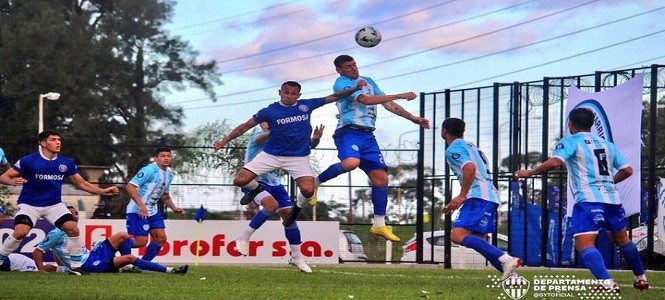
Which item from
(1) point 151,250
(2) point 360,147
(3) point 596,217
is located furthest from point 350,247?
(3) point 596,217

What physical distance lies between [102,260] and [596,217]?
308 inches

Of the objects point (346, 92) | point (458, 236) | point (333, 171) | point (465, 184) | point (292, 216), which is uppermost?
point (346, 92)

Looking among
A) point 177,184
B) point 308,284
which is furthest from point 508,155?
point 308,284

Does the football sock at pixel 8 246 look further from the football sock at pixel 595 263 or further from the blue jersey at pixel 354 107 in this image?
the football sock at pixel 595 263

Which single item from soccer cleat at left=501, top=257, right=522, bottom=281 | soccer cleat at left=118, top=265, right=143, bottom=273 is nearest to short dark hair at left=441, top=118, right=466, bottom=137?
soccer cleat at left=501, top=257, right=522, bottom=281

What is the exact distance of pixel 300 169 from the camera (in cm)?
1716

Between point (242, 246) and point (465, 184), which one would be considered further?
point (242, 246)

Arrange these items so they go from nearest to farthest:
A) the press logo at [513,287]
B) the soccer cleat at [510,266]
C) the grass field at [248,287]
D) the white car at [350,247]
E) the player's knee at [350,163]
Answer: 1. the grass field at [248,287]
2. the press logo at [513,287]
3. the soccer cleat at [510,266]
4. the player's knee at [350,163]
5. the white car at [350,247]

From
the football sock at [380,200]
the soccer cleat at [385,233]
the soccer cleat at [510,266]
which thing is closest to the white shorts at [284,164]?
the football sock at [380,200]

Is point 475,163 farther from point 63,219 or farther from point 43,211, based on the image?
point 43,211

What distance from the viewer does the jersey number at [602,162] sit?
12953 mm

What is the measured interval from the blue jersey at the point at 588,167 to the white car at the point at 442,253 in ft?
38.0

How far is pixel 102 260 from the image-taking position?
58.2 feet

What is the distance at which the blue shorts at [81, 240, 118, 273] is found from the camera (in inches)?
696
